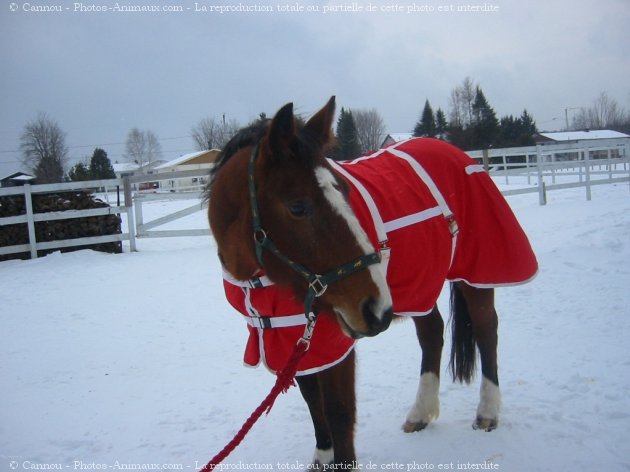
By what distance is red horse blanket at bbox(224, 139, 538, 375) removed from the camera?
207 cm

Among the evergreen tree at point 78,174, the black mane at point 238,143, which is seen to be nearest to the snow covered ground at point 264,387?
the black mane at point 238,143

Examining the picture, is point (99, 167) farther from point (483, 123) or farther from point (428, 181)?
point (428, 181)

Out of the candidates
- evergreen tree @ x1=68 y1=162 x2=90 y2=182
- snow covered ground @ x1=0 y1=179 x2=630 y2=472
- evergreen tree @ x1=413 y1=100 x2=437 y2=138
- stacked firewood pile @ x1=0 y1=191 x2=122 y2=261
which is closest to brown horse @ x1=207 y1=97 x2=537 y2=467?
snow covered ground @ x1=0 y1=179 x2=630 y2=472

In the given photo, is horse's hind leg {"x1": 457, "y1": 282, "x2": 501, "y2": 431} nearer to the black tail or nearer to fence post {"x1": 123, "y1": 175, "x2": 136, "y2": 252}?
the black tail

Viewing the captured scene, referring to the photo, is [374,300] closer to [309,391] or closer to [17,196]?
[309,391]

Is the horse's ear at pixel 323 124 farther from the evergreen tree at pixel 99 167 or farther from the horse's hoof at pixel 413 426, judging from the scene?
the evergreen tree at pixel 99 167

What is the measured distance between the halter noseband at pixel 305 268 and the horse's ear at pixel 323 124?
0.33m

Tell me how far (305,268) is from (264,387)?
6.78 ft

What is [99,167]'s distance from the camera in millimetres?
47844

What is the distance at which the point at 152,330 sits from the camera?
16.1ft

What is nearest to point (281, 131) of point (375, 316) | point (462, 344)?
point (375, 316)

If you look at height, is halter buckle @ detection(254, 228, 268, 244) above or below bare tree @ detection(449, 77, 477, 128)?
below

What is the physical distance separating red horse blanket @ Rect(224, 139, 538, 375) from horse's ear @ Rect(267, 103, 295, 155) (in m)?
0.54

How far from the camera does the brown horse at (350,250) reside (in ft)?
5.83
